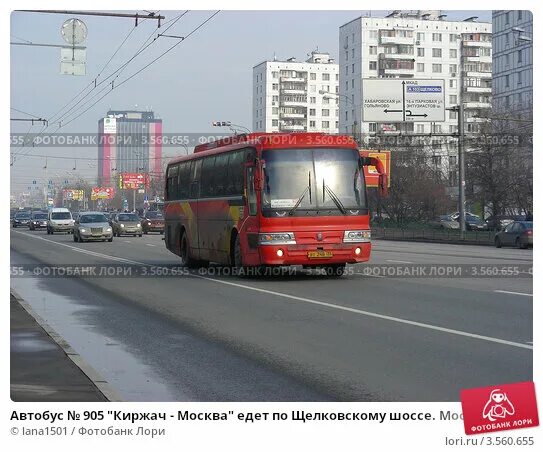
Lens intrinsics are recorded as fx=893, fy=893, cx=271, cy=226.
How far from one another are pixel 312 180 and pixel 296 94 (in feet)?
319

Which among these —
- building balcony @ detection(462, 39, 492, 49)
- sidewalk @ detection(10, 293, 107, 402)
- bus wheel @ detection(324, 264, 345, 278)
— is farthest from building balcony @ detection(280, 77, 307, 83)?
sidewalk @ detection(10, 293, 107, 402)

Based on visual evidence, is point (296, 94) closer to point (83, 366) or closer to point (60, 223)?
point (60, 223)

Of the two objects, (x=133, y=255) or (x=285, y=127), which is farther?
(x=285, y=127)

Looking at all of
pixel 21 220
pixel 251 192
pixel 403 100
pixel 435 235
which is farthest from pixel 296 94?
pixel 251 192

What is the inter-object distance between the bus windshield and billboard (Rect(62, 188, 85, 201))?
127973 mm

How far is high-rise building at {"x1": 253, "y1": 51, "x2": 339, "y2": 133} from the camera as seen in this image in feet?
357

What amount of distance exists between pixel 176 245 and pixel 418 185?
1647 inches

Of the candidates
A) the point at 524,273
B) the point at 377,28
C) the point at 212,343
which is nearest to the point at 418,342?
the point at 212,343

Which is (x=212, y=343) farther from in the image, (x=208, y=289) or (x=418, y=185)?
(x=418, y=185)

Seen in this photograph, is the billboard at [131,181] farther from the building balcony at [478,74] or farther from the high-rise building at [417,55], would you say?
the building balcony at [478,74]
